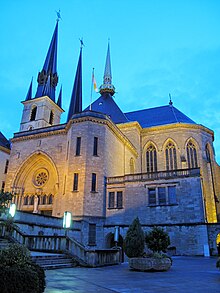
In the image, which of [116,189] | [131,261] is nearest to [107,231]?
[116,189]

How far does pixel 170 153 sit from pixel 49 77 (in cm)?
2536

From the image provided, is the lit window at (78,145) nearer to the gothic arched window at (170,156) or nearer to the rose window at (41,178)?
the rose window at (41,178)

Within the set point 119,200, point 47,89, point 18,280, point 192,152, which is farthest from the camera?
point 47,89

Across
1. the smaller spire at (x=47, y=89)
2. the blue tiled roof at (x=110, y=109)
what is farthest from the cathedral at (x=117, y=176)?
the smaller spire at (x=47, y=89)

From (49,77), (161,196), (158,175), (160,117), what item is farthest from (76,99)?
(161,196)

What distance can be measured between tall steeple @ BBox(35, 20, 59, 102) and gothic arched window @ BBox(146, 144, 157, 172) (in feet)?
64.9

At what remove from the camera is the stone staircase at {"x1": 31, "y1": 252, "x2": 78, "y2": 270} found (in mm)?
9445

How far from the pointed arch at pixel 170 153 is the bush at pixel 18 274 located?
3240 cm

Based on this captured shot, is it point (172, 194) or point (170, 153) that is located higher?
point (170, 153)

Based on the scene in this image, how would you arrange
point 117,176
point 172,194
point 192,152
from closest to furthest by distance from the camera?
point 172,194 → point 117,176 → point 192,152

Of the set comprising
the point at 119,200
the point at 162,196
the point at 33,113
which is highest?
the point at 33,113

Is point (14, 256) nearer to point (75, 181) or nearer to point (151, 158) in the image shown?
point (75, 181)

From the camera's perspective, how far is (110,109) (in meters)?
38.5

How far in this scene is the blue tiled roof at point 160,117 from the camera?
124ft
